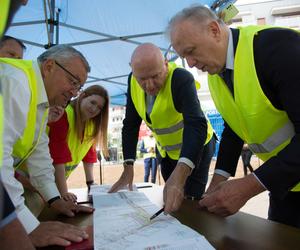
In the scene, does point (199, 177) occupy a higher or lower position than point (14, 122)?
lower

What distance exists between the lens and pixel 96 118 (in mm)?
2205

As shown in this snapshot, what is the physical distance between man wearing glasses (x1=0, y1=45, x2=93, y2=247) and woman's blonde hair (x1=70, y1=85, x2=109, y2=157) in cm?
65

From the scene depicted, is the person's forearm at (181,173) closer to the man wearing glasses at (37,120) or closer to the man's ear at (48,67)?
the man wearing glasses at (37,120)

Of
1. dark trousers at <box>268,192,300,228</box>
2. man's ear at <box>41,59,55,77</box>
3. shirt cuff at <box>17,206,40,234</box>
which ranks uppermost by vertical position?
man's ear at <box>41,59,55,77</box>

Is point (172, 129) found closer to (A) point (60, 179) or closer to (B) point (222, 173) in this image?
(B) point (222, 173)

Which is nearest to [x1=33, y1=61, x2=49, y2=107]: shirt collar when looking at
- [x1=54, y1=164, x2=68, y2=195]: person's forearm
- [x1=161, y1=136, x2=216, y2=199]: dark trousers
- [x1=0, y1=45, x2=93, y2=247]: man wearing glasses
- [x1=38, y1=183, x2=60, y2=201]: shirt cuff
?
[x1=0, y1=45, x2=93, y2=247]: man wearing glasses

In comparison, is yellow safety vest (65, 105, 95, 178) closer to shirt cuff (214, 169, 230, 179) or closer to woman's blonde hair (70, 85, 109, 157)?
woman's blonde hair (70, 85, 109, 157)

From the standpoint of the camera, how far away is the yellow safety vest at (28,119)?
3.00 feet

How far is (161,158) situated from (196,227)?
101cm

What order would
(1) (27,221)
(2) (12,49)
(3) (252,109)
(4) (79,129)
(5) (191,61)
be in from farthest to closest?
(4) (79,129) < (2) (12,49) < (5) (191,61) < (3) (252,109) < (1) (27,221)

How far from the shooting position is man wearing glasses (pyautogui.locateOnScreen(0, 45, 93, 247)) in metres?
0.79

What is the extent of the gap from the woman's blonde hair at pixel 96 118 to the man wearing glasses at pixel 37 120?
65 centimetres

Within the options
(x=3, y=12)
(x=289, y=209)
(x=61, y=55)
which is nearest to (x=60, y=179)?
(x=61, y=55)

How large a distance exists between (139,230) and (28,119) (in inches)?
19.7
